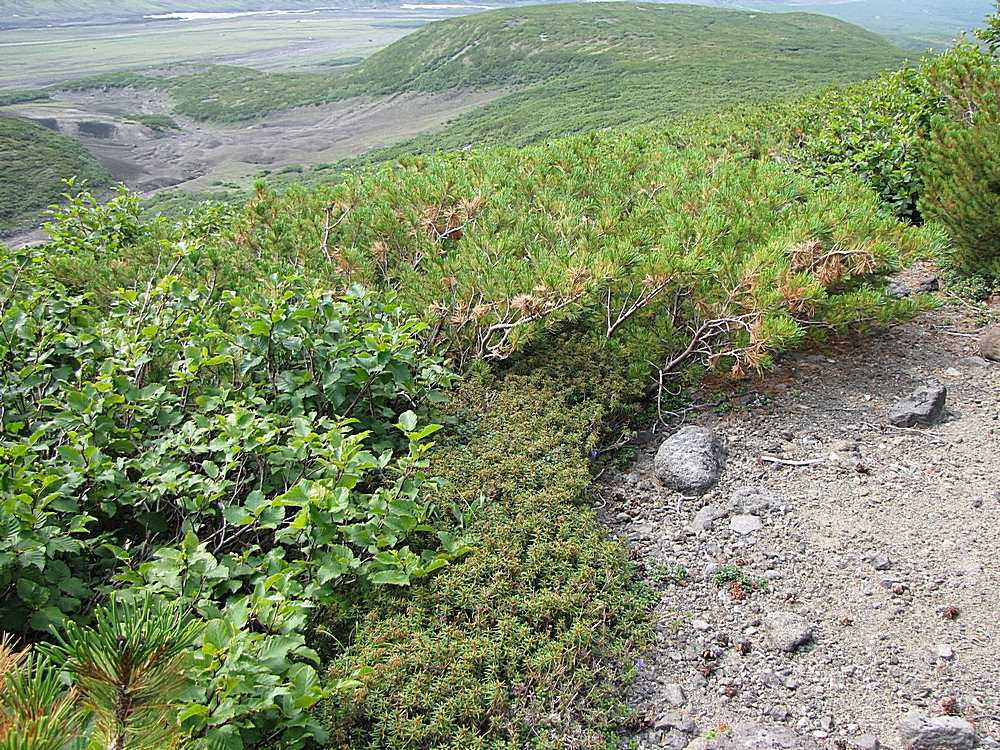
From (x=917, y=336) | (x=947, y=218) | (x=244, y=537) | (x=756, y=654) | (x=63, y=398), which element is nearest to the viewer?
(x=756, y=654)

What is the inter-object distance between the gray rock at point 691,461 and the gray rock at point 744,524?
0.25 m

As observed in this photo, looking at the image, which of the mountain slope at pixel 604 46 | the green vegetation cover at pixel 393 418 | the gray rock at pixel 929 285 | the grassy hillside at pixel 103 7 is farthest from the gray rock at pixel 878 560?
the grassy hillside at pixel 103 7

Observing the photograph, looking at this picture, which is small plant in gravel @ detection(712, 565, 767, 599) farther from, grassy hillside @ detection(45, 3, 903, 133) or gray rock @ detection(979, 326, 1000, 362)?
grassy hillside @ detection(45, 3, 903, 133)

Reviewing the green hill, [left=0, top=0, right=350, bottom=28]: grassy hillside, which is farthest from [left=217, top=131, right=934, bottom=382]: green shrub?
[left=0, top=0, right=350, bottom=28]: grassy hillside

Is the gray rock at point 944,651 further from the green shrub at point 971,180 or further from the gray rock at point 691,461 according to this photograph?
the green shrub at point 971,180

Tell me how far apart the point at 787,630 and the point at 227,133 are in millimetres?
53257

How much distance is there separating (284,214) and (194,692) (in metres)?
4.16

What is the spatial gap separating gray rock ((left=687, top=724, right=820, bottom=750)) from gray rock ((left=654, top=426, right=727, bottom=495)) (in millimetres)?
1251

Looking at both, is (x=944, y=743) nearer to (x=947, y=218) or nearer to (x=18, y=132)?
(x=947, y=218)

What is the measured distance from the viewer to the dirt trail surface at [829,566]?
2.27 meters

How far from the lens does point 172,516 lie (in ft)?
8.97

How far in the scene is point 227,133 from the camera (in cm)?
4862

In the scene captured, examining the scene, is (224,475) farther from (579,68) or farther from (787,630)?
(579,68)

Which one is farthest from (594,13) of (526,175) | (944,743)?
(944,743)
